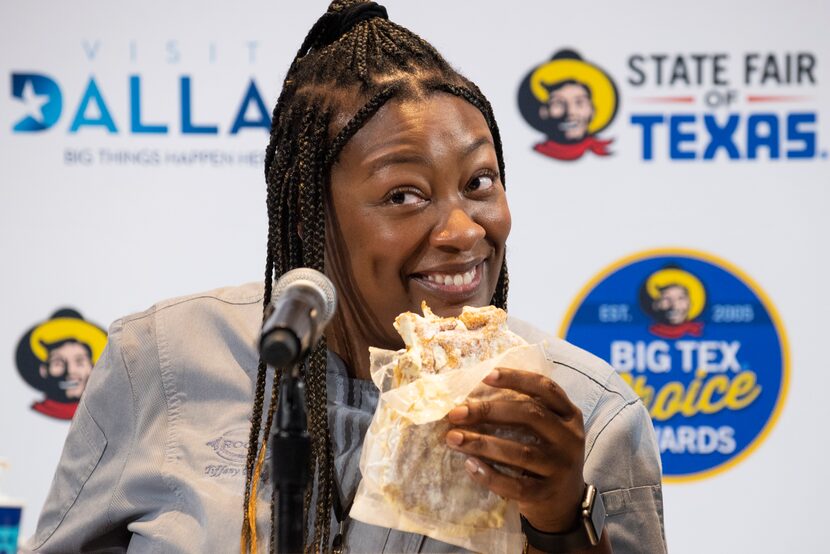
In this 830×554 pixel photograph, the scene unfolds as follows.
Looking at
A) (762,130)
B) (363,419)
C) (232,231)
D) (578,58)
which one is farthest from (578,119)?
(363,419)

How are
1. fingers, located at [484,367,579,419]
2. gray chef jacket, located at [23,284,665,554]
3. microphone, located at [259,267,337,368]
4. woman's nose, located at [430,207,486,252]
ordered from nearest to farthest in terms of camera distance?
microphone, located at [259,267,337,368], fingers, located at [484,367,579,419], woman's nose, located at [430,207,486,252], gray chef jacket, located at [23,284,665,554]

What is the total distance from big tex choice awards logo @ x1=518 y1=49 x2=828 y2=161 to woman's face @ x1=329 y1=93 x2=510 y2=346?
1183mm

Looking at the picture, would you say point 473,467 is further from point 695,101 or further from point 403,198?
point 695,101

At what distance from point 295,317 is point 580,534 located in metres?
0.52

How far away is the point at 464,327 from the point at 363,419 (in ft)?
1.10

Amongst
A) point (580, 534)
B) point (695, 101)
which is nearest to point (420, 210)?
point (580, 534)

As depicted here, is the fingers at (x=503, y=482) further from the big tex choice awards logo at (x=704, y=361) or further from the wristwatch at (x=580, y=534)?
the big tex choice awards logo at (x=704, y=361)

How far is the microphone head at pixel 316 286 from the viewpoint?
102 centimetres

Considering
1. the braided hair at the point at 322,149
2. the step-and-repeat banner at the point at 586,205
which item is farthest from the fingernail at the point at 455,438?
the step-and-repeat banner at the point at 586,205

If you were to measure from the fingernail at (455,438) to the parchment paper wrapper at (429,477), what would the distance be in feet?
0.18

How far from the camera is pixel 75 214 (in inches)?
107

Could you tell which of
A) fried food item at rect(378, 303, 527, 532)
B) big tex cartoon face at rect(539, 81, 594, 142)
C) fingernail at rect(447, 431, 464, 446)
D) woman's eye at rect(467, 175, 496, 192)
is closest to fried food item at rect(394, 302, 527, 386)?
fried food item at rect(378, 303, 527, 532)

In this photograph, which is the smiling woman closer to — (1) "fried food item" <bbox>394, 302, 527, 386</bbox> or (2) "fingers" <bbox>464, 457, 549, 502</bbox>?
(1) "fried food item" <bbox>394, 302, 527, 386</bbox>

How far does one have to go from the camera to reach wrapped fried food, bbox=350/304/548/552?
1281mm
